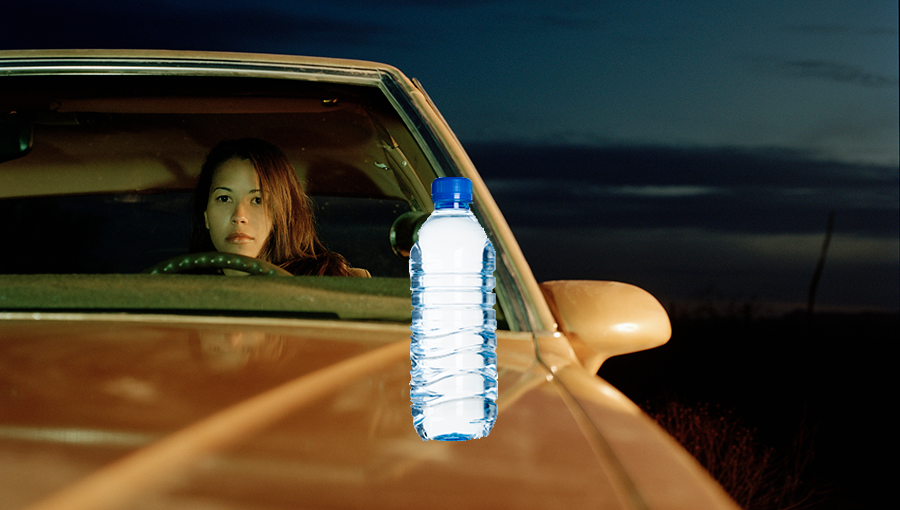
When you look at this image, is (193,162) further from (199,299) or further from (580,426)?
(580,426)

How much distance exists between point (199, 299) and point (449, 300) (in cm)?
64

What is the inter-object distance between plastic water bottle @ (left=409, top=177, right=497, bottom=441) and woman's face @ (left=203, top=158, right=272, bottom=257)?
3.66 feet

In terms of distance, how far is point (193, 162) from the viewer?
3090mm

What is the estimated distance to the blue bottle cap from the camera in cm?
134

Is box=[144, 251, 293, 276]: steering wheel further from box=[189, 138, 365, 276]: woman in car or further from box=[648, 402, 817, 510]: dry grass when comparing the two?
box=[648, 402, 817, 510]: dry grass

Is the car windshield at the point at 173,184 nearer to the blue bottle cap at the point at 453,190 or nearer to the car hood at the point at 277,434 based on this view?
the car hood at the point at 277,434

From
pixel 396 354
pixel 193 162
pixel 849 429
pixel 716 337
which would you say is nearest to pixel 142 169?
pixel 193 162

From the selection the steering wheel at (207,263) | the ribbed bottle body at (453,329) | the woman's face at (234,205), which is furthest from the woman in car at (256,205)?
the ribbed bottle body at (453,329)

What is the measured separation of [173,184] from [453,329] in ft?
7.16

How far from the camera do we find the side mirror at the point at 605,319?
4.98 feet

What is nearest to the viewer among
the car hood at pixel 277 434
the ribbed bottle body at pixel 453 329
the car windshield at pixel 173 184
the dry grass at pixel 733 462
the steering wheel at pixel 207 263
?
the car hood at pixel 277 434

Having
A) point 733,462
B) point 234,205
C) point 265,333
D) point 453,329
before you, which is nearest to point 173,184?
point 234,205

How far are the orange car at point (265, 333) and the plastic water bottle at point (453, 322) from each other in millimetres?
41

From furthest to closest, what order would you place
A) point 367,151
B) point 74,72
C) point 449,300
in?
point 367,151 < point 74,72 < point 449,300
